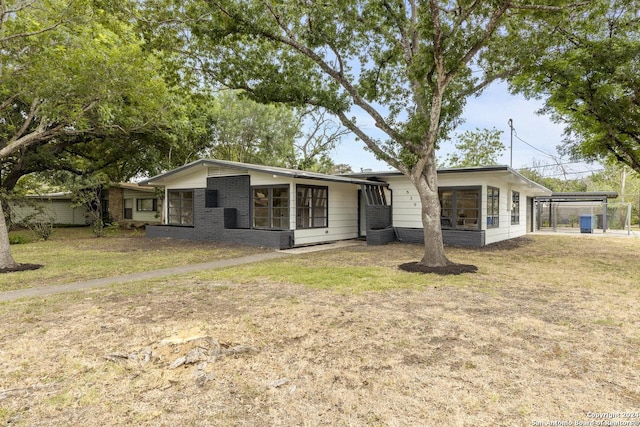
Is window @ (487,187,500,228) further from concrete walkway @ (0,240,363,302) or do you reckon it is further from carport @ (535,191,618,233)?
carport @ (535,191,618,233)

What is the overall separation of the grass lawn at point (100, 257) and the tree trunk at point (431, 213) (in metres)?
5.44

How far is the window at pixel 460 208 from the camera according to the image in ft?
42.3

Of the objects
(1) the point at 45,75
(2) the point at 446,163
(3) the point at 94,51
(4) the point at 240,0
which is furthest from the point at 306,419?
(2) the point at 446,163

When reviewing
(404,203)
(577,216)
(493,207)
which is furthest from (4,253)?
(577,216)

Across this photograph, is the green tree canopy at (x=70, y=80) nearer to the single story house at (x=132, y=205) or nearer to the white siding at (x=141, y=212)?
the single story house at (x=132, y=205)

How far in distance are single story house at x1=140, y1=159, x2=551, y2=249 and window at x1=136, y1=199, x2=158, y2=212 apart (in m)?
6.05

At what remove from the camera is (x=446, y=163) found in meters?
30.1

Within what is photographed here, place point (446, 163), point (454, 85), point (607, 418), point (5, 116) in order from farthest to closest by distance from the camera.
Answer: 1. point (446, 163)
2. point (5, 116)
3. point (454, 85)
4. point (607, 418)

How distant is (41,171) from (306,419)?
69.5ft

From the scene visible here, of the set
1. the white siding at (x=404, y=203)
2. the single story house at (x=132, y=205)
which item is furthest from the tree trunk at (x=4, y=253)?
the single story house at (x=132, y=205)

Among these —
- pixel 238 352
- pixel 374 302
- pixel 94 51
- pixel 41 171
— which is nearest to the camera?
pixel 238 352

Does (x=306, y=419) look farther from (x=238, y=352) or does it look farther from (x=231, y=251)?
(x=231, y=251)

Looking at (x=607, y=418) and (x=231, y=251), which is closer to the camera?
(x=607, y=418)

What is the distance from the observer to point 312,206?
A: 13.4 m
